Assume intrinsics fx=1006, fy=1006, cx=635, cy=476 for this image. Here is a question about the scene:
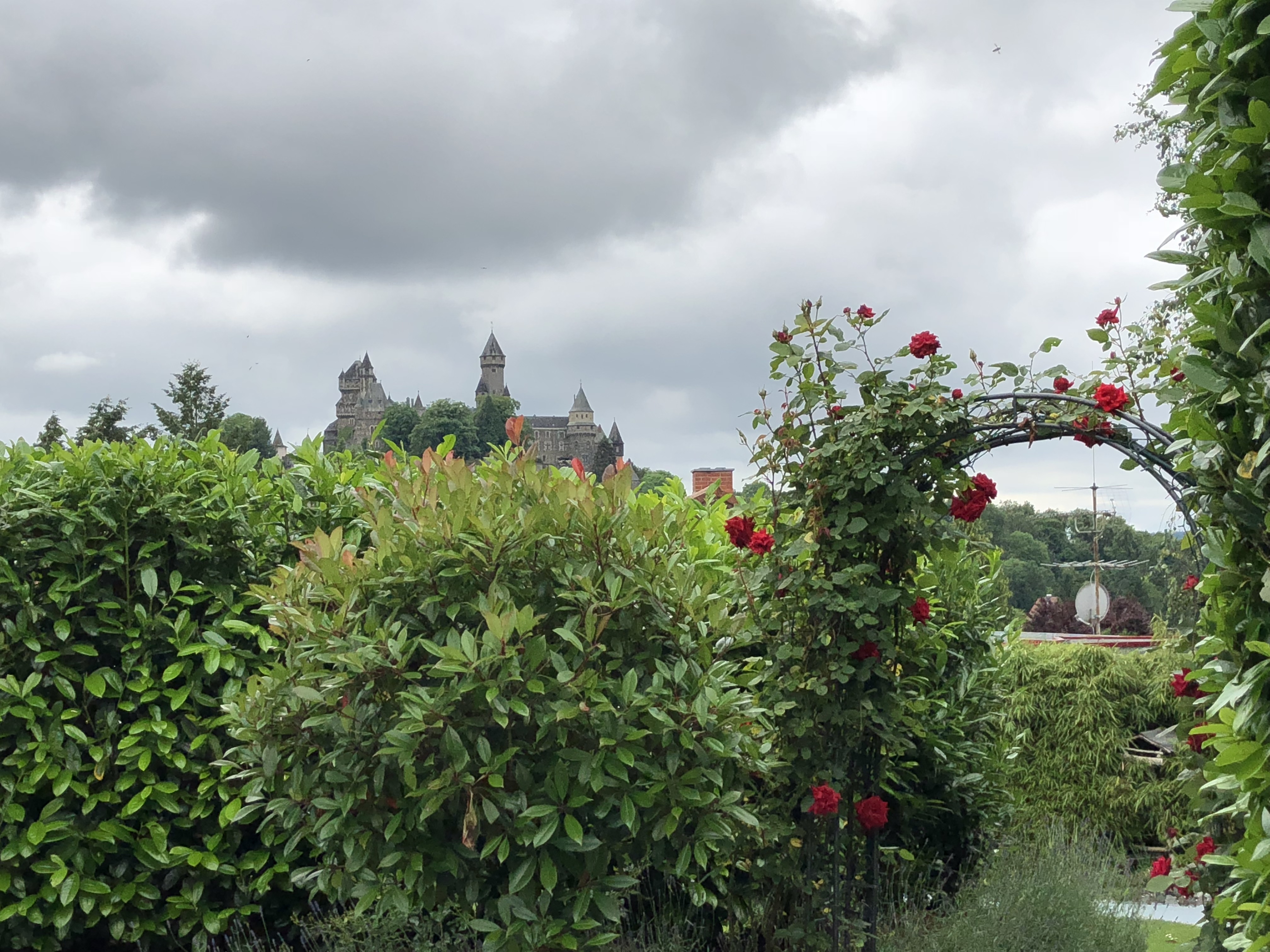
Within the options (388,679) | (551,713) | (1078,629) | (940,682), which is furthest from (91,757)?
(1078,629)

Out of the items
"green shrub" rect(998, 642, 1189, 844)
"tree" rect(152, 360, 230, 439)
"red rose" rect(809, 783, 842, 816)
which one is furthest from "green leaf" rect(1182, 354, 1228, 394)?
"tree" rect(152, 360, 230, 439)

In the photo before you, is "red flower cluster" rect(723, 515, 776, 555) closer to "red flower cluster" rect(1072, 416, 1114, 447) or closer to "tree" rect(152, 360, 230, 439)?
"red flower cluster" rect(1072, 416, 1114, 447)

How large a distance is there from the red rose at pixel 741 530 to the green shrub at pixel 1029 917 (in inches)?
80.5

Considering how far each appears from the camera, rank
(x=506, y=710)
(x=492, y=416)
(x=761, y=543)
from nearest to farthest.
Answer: (x=506, y=710), (x=761, y=543), (x=492, y=416)

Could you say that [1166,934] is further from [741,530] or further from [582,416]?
[582,416]

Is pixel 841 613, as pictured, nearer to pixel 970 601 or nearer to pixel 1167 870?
pixel 1167 870

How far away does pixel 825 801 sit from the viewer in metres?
3.89

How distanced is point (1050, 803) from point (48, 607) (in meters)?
7.51

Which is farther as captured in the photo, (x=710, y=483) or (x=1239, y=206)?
(x=710, y=483)

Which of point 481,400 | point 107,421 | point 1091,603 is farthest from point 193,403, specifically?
point 481,400

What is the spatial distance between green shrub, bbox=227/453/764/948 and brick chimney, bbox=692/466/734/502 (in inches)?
57.0

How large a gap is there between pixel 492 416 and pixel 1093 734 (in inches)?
2971

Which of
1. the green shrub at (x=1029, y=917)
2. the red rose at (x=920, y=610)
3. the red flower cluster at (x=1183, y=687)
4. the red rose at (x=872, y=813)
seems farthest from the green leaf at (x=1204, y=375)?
the green shrub at (x=1029, y=917)

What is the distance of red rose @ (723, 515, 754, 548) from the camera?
4.07 meters
